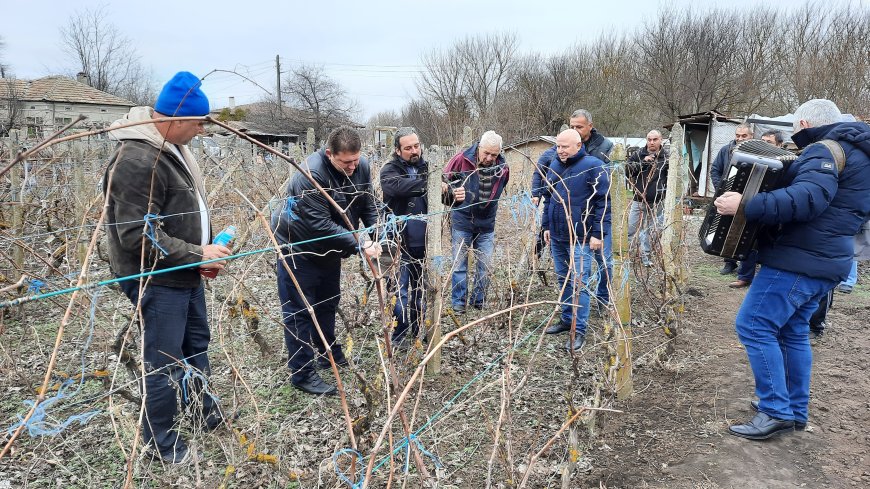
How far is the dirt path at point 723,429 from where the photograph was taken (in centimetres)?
247

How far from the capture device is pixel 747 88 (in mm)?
20609

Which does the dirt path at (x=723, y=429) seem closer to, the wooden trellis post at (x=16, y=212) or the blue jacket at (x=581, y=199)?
the blue jacket at (x=581, y=199)

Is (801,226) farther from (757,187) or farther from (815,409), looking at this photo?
(815,409)

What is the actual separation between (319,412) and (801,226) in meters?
2.79

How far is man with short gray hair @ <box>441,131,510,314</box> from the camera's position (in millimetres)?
4199

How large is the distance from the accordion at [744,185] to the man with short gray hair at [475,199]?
5.81ft

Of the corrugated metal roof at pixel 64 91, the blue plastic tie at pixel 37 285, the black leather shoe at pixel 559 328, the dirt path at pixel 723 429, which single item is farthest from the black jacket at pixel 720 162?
the corrugated metal roof at pixel 64 91

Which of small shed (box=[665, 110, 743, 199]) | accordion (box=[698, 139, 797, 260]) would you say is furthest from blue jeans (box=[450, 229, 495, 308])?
small shed (box=[665, 110, 743, 199])

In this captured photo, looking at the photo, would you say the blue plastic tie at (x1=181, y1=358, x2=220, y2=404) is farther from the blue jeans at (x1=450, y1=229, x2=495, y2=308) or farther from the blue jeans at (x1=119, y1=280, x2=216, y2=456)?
the blue jeans at (x1=450, y1=229, x2=495, y2=308)

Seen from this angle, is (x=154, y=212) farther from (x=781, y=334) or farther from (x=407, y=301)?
(x=781, y=334)

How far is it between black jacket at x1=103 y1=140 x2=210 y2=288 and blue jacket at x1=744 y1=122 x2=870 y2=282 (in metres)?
2.63

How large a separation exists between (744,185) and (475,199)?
2154mm

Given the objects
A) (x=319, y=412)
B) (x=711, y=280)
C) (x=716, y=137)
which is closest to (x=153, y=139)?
(x=319, y=412)

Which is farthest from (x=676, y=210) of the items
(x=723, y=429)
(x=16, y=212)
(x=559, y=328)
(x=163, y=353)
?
(x=16, y=212)
